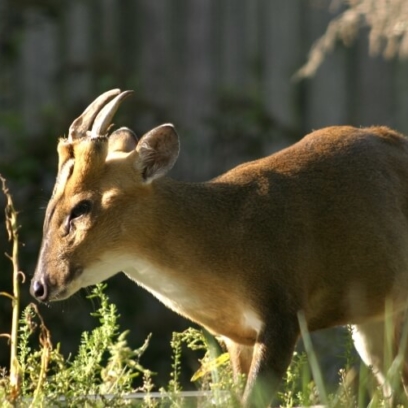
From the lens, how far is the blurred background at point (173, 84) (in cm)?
1060

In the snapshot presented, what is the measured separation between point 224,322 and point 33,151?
4908mm

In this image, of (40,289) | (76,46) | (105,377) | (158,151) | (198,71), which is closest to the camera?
(105,377)

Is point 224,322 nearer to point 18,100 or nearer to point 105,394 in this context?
point 105,394

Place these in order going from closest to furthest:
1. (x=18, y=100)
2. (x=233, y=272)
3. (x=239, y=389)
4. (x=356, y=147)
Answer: (x=239, y=389)
(x=233, y=272)
(x=356, y=147)
(x=18, y=100)

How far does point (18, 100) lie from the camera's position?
11828 millimetres

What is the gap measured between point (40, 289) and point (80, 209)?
379 millimetres

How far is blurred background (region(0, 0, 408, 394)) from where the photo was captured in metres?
10.6

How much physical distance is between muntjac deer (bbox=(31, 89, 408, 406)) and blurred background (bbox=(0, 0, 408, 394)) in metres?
3.97

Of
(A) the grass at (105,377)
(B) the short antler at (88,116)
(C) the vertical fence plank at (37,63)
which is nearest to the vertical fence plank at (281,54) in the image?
(C) the vertical fence plank at (37,63)

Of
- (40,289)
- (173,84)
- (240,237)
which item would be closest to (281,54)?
(173,84)

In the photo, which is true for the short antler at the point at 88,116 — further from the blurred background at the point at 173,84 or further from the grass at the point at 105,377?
the blurred background at the point at 173,84

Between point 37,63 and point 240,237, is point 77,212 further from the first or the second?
point 37,63

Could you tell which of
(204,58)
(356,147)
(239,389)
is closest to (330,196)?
(356,147)

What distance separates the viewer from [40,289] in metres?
5.86
